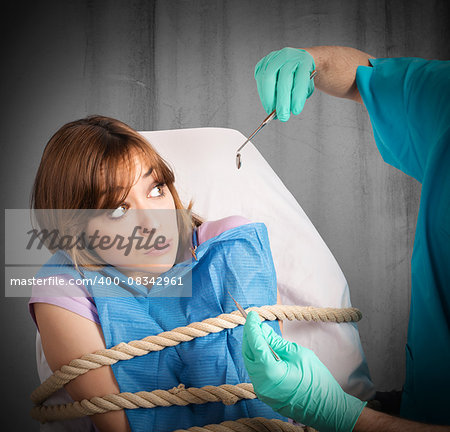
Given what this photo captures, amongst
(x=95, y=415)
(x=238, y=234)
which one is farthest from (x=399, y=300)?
(x=95, y=415)

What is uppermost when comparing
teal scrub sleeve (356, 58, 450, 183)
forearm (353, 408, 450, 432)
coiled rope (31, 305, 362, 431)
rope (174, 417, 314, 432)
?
teal scrub sleeve (356, 58, 450, 183)

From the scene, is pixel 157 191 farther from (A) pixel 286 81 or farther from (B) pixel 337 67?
(B) pixel 337 67

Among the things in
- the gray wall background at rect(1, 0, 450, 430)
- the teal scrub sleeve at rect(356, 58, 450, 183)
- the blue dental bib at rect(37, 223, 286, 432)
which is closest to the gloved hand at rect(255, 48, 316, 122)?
the teal scrub sleeve at rect(356, 58, 450, 183)

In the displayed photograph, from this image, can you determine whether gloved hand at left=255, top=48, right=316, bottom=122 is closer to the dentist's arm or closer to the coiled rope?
the dentist's arm

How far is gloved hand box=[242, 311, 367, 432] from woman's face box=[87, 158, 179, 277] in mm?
246

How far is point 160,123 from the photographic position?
1.29 metres

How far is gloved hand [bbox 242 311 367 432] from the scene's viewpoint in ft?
1.94

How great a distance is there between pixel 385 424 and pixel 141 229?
1.69 feet

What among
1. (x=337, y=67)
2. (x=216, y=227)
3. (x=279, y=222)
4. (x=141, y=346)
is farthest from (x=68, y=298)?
(x=337, y=67)

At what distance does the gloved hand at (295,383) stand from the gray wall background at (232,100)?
860 millimetres

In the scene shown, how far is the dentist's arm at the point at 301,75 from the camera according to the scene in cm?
81

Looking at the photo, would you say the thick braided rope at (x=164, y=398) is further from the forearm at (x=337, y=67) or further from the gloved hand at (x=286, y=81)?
the forearm at (x=337, y=67)

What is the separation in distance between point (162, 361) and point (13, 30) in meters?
1.01

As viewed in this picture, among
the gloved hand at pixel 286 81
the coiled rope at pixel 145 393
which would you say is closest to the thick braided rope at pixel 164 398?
the coiled rope at pixel 145 393
